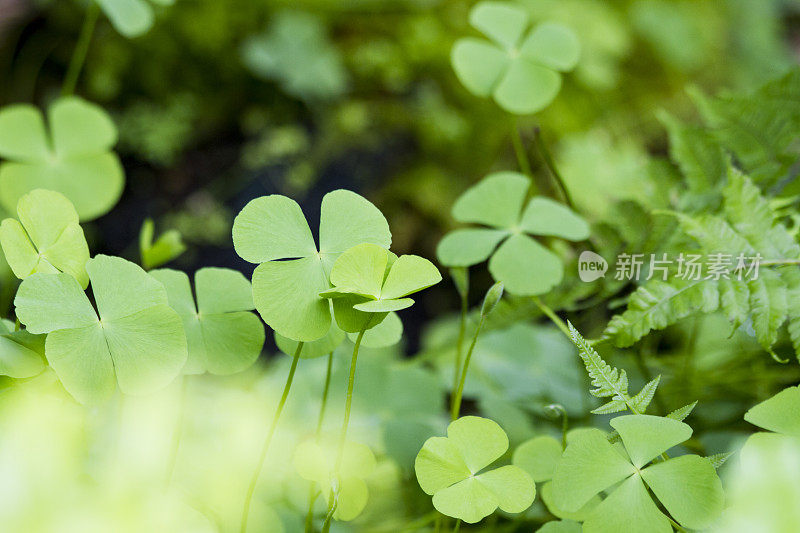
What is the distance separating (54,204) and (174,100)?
155cm

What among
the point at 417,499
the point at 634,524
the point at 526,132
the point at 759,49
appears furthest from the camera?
the point at 759,49

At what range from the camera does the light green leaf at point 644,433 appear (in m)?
0.38

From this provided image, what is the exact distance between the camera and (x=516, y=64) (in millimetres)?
782

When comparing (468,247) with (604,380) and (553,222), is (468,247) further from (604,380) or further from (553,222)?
(604,380)

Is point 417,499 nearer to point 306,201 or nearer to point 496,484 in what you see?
point 496,484

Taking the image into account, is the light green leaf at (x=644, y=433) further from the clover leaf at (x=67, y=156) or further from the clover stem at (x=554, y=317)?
the clover leaf at (x=67, y=156)

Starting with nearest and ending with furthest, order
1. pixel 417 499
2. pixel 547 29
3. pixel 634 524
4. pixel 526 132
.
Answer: pixel 634 524
pixel 417 499
pixel 547 29
pixel 526 132

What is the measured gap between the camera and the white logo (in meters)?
0.63

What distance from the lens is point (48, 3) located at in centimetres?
176

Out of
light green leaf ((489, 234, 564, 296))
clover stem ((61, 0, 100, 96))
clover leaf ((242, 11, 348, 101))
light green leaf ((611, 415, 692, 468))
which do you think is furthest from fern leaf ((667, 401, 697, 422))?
clover leaf ((242, 11, 348, 101))

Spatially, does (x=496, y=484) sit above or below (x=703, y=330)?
above

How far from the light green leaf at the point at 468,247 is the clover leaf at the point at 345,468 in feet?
0.71

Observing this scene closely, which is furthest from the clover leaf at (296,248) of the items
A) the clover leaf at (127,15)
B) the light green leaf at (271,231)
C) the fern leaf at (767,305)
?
the clover leaf at (127,15)

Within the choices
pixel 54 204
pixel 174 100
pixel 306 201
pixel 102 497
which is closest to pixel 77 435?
pixel 102 497
